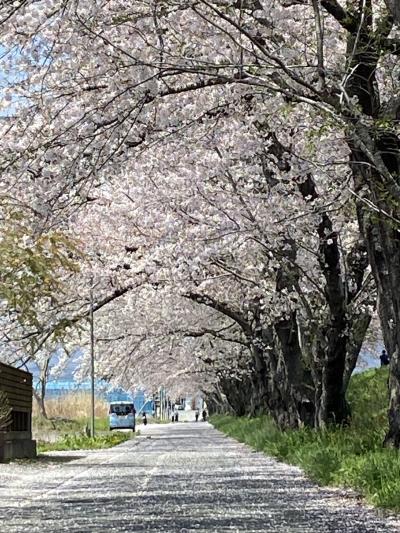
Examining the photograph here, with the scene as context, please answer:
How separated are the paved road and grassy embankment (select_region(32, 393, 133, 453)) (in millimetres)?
11726

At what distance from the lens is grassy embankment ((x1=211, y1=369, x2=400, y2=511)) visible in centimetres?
1156

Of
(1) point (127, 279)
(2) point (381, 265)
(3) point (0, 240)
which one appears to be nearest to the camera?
(3) point (0, 240)

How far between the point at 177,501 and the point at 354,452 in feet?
11.2

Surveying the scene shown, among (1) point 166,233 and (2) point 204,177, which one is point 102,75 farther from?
(1) point 166,233

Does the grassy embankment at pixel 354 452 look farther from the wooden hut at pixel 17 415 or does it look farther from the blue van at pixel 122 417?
the blue van at pixel 122 417

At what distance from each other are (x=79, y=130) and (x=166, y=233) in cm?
1008

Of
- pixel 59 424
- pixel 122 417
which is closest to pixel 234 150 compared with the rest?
pixel 59 424

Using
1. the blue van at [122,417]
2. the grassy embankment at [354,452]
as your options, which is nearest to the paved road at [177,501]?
the grassy embankment at [354,452]

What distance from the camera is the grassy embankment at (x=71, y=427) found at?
34.9 metres

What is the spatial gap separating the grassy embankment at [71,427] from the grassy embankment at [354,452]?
7.97m

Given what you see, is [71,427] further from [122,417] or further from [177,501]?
[177,501]

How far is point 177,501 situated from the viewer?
12602 millimetres

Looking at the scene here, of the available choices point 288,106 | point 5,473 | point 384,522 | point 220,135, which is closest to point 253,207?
point 220,135

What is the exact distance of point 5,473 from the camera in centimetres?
1922
